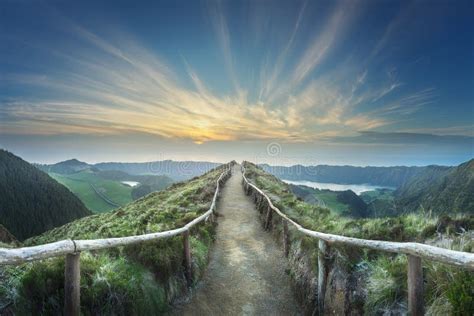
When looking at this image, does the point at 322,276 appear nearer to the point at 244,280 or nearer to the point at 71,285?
the point at 244,280

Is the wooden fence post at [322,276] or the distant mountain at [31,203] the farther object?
the distant mountain at [31,203]

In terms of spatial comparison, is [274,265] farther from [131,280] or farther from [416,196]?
[416,196]

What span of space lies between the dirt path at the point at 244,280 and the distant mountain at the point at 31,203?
132m

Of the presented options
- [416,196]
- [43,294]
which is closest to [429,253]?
[43,294]

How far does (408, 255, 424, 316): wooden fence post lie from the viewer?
412 centimetres

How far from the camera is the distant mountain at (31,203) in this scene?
124 metres

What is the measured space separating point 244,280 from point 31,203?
A: 161 metres

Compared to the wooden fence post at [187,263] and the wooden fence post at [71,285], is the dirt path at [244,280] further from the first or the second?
the wooden fence post at [71,285]

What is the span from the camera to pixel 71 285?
438 centimetres

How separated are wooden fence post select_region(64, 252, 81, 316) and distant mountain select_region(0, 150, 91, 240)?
5432 inches

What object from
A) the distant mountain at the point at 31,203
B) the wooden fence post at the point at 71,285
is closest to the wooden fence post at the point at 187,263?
the wooden fence post at the point at 71,285

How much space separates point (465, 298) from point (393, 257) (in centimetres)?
238

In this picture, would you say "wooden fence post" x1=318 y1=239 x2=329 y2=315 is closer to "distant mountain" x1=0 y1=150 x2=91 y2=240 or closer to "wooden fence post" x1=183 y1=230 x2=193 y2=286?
"wooden fence post" x1=183 y1=230 x2=193 y2=286

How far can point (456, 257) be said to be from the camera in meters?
3.49
